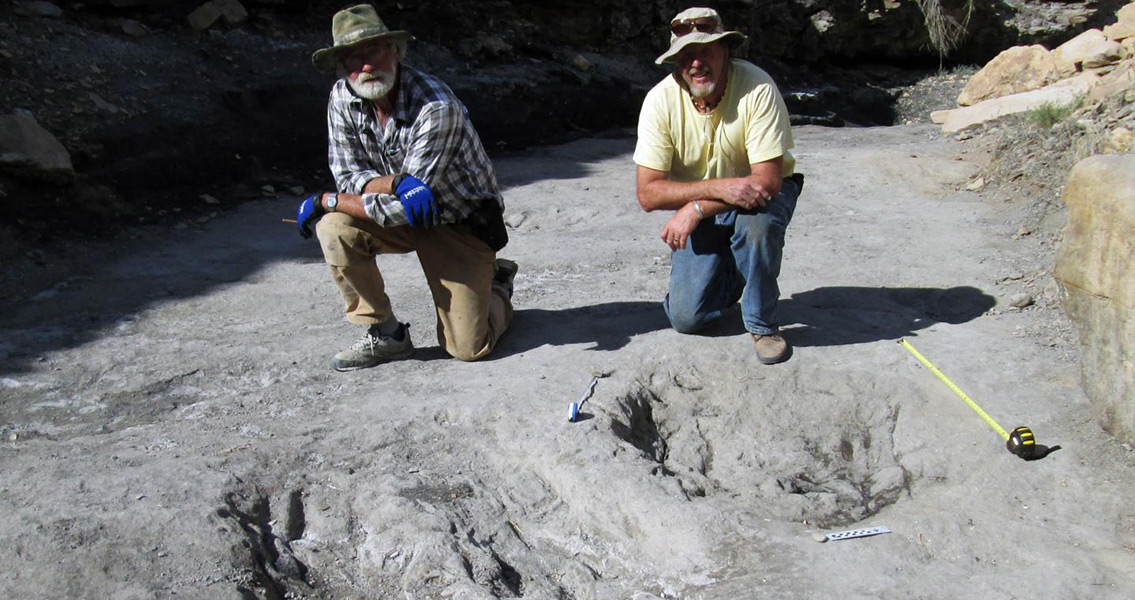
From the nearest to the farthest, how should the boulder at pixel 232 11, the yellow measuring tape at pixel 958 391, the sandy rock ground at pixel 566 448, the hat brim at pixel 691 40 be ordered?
the sandy rock ground at pixel 566 448 → the yellow measuring tape at pixel 958 391 → the hat brim at pixel 691 40 → the boulder at pixel 232 11

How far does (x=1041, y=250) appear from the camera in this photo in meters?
5.07

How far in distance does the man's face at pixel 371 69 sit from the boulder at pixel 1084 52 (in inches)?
261

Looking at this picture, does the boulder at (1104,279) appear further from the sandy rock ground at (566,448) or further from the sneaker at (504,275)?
the sneaker at (504,275)

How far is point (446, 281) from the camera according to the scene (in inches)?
165

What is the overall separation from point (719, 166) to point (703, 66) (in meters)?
0.40

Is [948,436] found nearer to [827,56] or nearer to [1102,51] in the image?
[1102,51]

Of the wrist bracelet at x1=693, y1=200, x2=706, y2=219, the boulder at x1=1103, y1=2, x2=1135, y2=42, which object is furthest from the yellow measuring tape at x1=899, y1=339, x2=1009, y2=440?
the boulder at x1=1103, y1=2, x2=1135, y2=42

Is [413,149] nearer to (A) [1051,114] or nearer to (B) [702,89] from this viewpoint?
(B) [702,89]

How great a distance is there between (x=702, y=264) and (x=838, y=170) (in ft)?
11.1

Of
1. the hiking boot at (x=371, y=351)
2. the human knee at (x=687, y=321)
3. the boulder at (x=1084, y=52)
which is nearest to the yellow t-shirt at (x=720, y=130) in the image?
the human knee at (x=687, y=321)

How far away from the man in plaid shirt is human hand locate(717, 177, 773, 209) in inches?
36.5

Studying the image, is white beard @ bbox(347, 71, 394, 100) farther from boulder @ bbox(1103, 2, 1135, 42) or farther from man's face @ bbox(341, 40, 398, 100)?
boulder @ bbox(1103, 2, 1135, 42)

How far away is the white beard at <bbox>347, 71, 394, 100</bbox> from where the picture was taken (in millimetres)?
3908

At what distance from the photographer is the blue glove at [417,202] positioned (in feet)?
12.5
